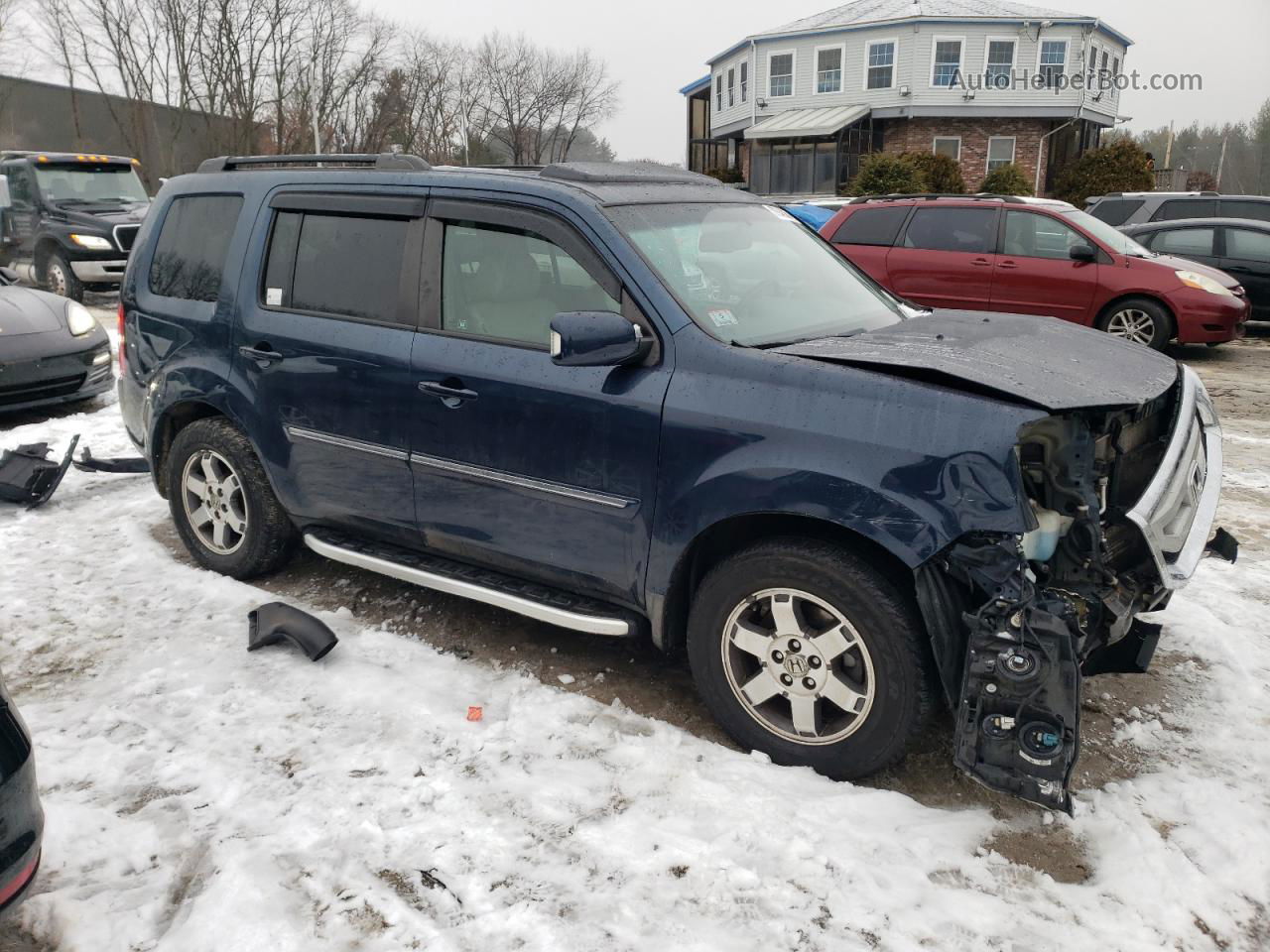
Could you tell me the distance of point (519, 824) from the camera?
112 inches

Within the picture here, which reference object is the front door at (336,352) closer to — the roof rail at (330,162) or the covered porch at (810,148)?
the roof rail at (330,162)

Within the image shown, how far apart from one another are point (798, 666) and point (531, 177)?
2.10 m

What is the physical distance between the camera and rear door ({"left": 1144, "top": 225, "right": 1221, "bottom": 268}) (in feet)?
38.9

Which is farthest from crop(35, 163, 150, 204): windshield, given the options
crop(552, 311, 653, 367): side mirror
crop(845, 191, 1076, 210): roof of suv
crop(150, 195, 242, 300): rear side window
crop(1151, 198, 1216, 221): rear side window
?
crop(1151, 198, 1216, 221): rear side window

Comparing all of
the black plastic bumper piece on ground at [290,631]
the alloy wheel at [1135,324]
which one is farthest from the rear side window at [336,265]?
the alloy wheel at [1135,324]

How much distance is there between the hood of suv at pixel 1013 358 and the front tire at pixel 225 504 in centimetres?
262

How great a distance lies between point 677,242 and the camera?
3.51 metres

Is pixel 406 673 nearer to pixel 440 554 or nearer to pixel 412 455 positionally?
pixel 440 554

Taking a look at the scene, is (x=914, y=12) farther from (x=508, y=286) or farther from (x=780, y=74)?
(x=508, y=286)

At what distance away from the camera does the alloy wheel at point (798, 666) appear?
2.93 meters

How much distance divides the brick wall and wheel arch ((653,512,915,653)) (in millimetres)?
36105

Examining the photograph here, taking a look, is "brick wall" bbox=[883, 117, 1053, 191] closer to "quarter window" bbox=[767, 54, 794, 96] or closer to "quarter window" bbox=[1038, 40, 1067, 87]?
"quarter window" bbox=[1038, 40, 1067, 87]

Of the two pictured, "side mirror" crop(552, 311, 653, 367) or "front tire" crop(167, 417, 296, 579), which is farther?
"front tire" crop(167, 417, 296, 579)

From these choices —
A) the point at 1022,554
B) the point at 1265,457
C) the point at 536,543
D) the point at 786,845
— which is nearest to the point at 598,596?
the point at 536,543
